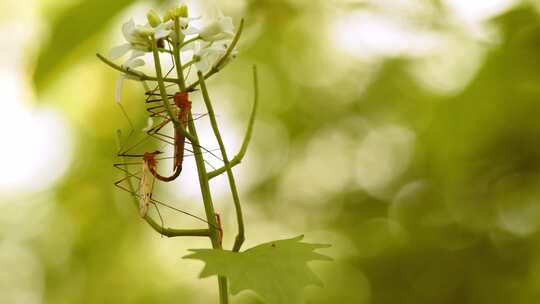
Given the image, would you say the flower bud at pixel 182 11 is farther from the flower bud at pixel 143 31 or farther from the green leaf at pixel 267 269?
the green leaf at pixel 267 269

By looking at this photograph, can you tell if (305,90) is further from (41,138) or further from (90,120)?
(41,138)

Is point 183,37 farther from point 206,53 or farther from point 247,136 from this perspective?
point 247,136

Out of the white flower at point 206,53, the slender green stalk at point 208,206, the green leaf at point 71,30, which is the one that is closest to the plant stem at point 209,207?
the slender green stalk at point 208,206

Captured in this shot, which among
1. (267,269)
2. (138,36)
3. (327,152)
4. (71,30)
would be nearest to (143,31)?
(138,36)

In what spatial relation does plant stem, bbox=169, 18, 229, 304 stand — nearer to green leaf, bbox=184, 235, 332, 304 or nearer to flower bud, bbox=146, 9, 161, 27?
green leaf, bbox=184, 235, 332, 304

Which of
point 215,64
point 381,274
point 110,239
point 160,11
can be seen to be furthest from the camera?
point 110,239

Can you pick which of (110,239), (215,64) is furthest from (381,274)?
(215,64)
